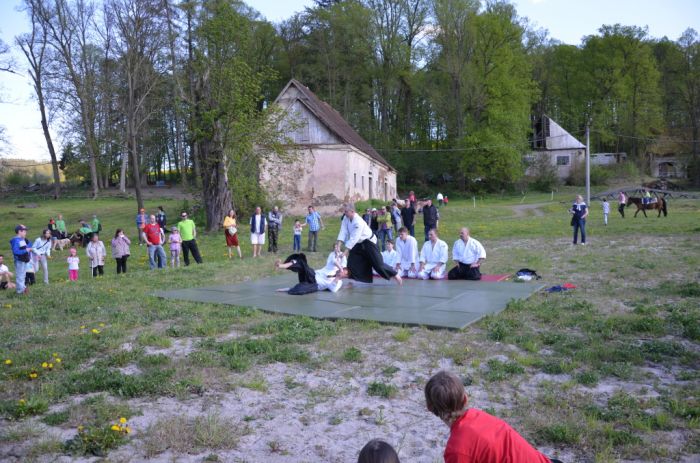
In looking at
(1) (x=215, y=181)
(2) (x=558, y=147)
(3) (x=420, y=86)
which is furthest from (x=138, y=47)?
(2) (x=558, y=147)

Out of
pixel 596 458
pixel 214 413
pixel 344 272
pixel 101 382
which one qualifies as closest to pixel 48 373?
pixel 101 382

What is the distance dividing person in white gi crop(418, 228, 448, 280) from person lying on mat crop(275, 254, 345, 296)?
8.01 feet

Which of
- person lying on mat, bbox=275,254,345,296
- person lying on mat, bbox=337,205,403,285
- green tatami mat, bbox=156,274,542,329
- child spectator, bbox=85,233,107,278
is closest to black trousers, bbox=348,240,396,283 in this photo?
person lying on mat, bbox=337,205,403,285

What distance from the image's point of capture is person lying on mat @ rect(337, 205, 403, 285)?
1188 cm

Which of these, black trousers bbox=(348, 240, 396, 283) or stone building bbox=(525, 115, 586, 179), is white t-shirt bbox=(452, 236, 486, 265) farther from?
stone building bbox=(525, 115, 586, 179)

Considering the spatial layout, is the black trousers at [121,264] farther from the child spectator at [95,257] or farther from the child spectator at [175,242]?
the child spectator at [175,242]

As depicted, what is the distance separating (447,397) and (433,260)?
33.1 feet

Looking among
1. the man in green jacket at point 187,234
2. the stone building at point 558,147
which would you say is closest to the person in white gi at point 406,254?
the man in green jacket at point 187,234

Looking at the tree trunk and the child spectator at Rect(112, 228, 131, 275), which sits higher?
the tree trunk

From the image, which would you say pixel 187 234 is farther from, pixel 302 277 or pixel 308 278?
pixel 308 278

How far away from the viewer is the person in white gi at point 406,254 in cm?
1336

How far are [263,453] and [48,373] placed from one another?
3136mm

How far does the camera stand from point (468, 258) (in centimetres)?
1226

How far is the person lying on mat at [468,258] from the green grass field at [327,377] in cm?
228
